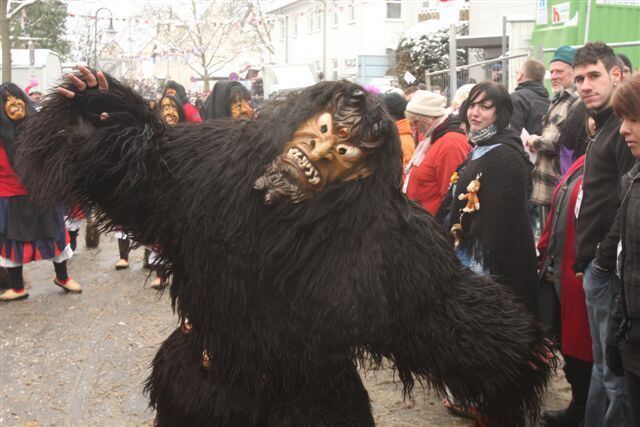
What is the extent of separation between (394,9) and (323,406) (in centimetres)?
3068

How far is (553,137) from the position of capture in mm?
5316

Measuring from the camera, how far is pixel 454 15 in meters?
7.55

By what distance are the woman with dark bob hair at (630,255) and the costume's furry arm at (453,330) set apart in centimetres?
43

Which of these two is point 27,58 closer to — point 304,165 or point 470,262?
point 470,262

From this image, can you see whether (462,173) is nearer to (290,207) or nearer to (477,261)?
(477,261)

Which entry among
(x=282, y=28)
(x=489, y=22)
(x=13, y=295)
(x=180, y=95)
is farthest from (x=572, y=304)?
(x=282, y=28)

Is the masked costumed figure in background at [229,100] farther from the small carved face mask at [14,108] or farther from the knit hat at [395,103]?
the small carved face mask at [14,108]

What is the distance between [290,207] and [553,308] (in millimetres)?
2403

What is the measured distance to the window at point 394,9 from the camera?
102 ft

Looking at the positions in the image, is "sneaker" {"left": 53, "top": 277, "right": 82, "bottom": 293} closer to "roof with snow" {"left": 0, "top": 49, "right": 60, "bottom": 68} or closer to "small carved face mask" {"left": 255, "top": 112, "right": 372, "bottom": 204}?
"small carved face mask" {"left": 255, "top": 112, "right": 372, "bottom": 204}

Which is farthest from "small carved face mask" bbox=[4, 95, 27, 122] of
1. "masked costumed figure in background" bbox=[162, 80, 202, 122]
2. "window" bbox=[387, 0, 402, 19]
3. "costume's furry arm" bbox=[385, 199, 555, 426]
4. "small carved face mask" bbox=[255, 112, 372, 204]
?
"window" bbox=[387, 0, 402, 19]

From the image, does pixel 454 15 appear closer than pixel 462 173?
No

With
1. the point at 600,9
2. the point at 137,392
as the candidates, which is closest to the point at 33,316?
the point at 137,392

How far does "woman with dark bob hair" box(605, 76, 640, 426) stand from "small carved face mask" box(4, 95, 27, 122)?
5.55 metres
